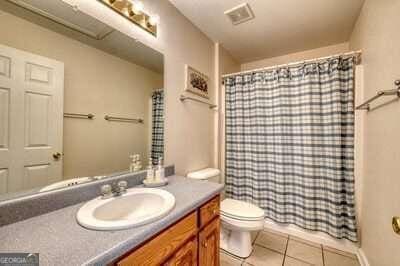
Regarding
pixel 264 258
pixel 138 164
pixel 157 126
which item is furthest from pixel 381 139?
pixel 138 164

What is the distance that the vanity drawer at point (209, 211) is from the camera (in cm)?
101

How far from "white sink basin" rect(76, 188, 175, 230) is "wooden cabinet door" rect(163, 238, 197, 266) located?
0.22 meters

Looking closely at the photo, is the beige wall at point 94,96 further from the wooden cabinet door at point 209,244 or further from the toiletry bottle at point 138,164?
the wooden cabinet door at point 209,244

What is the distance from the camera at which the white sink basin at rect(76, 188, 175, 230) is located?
67cm

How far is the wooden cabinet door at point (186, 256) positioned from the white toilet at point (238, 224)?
24.5 inches

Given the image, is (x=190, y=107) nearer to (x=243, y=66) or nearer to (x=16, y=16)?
(x=16, y=16)

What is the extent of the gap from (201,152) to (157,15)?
1.31m

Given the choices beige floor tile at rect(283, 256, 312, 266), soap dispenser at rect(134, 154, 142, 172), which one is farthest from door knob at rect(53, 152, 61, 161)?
beige floor tile at rect(283, 256, 312, 266)

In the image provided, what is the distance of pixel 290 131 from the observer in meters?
1.82

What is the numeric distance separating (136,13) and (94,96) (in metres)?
0.68

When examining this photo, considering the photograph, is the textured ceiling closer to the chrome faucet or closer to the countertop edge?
the chrome faucet

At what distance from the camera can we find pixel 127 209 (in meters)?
1.00

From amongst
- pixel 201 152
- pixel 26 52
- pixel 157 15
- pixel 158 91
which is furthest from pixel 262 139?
pixel 26 52

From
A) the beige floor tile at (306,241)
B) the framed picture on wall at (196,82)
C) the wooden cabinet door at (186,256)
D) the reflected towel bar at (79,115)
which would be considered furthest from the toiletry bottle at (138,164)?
the beige floor tile at (306,241)
